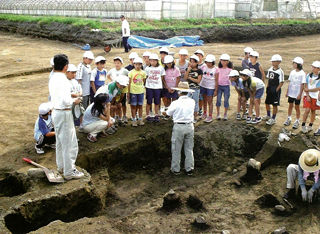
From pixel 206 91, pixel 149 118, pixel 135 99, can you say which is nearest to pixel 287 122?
pixel 206 91

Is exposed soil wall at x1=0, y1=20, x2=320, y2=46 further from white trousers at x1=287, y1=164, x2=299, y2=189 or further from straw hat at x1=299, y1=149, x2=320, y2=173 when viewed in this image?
straw hat at x1=299, y1=149, x2=320, y2=173

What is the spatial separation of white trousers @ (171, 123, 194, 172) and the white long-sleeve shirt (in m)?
2.38

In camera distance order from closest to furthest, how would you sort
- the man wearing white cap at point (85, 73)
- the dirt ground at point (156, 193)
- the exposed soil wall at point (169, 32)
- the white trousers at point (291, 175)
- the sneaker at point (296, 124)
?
1. the dirt ground at point (156, 193)
2. the white trousers at point (291, 175)
3. the man wearing white cap at point (85, 73)
4. the sneaker at point (296, 124)
5. the exposed soil wall at point (169, 32)

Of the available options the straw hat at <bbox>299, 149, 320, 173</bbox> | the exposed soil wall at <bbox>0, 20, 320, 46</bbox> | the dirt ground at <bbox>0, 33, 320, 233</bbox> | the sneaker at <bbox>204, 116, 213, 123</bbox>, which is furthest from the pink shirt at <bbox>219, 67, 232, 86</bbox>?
the exposed soil wall at <bbox>0, 20, 320, 46</bbox>

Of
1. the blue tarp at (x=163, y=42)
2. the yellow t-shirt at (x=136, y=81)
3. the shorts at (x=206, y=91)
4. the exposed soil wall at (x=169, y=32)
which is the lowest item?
the shorts at (x=206, y=91)

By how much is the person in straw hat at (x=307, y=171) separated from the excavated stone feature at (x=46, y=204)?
346 cm

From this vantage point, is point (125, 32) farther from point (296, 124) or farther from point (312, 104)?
point (312, 104)

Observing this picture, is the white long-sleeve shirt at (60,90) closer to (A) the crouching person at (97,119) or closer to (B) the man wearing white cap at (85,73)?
(A) the crouching person at (97,119)

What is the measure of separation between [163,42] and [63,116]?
15.5 m

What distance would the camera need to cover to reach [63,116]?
18.2 feet

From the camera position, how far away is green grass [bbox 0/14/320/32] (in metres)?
21.1

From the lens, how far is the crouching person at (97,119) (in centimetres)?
730

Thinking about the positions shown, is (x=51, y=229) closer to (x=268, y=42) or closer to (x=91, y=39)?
(x=91, y=39)

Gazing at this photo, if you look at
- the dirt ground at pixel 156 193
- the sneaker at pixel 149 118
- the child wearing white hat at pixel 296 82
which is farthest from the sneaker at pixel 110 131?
the child wearing white hat at pixel 296 82
